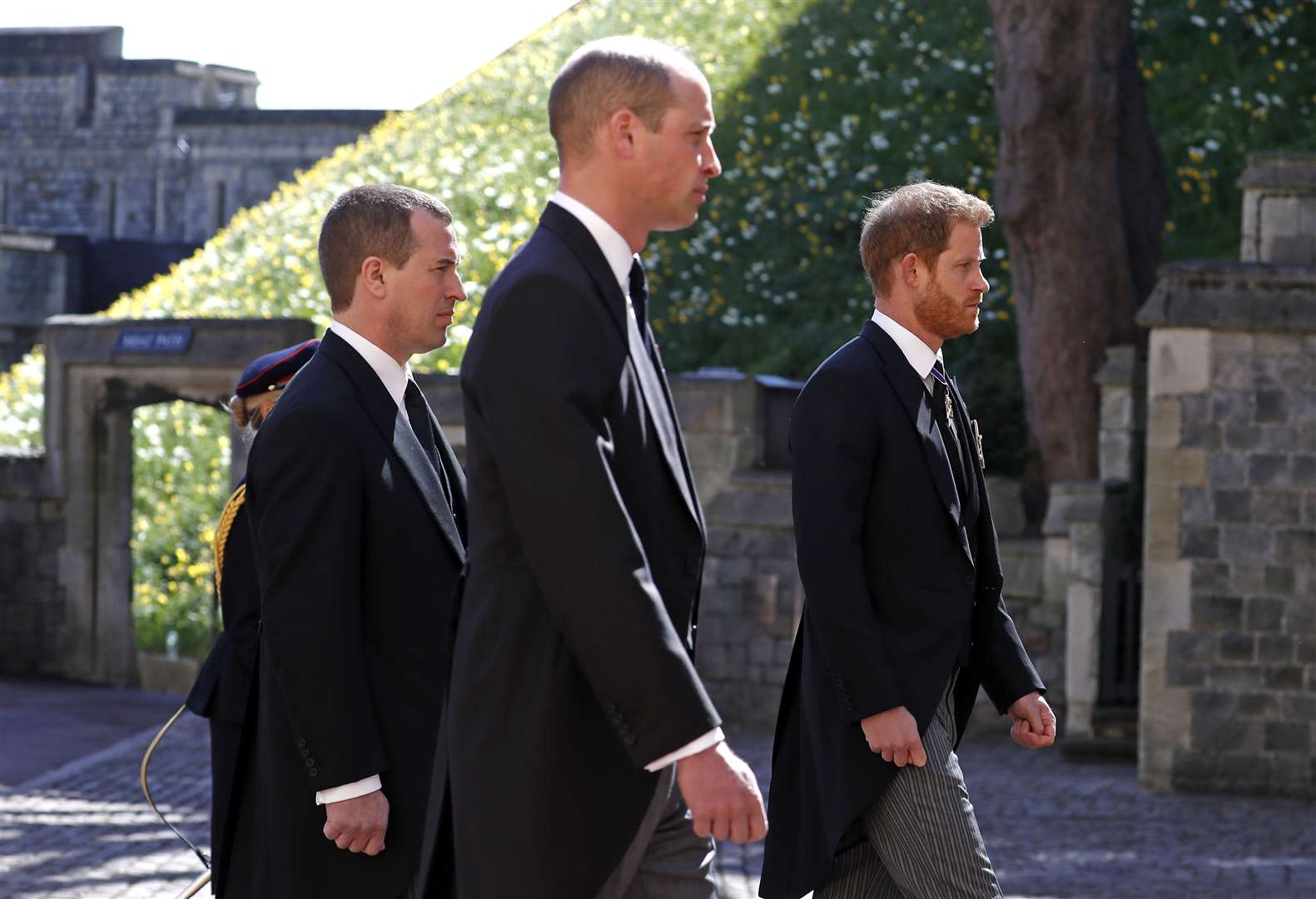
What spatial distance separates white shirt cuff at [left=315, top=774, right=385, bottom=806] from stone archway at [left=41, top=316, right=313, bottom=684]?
11502 millimetres

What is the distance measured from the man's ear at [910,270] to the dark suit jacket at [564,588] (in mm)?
1422

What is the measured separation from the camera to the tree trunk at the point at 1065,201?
13.3 meters

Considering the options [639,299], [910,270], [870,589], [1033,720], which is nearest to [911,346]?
[910,270]

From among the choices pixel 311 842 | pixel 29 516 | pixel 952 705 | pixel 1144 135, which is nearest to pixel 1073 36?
pixel 1144 135

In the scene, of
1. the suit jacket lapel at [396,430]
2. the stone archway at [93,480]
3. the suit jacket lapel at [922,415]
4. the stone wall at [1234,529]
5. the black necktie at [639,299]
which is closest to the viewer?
the black necktie at [639,299]

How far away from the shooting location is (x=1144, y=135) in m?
14.1

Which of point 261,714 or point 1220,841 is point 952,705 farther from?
point 1220,841

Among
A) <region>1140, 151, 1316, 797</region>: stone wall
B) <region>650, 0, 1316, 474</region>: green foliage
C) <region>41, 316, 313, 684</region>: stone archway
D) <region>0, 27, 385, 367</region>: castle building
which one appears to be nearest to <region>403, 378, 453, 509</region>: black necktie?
<region>1140, 151, 1316, 797</region>: stone wall

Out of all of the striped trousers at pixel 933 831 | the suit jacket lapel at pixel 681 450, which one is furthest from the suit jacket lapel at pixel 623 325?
the striped trousers at pixel 933 831

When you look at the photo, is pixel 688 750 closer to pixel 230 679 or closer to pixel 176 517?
pixel 230 679

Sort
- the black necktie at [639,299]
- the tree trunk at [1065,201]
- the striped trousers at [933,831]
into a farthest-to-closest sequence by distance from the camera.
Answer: the tree trunk at [1065,201]
the striped trousers at [933,831]
the black necktie at [639,299]

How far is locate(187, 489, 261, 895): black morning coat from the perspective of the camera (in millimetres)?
4141

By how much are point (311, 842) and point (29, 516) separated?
12.5 m

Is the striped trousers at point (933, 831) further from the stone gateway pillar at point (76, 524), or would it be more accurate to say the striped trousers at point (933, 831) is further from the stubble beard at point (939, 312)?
the stone gateway pillar at point (76, 524)
